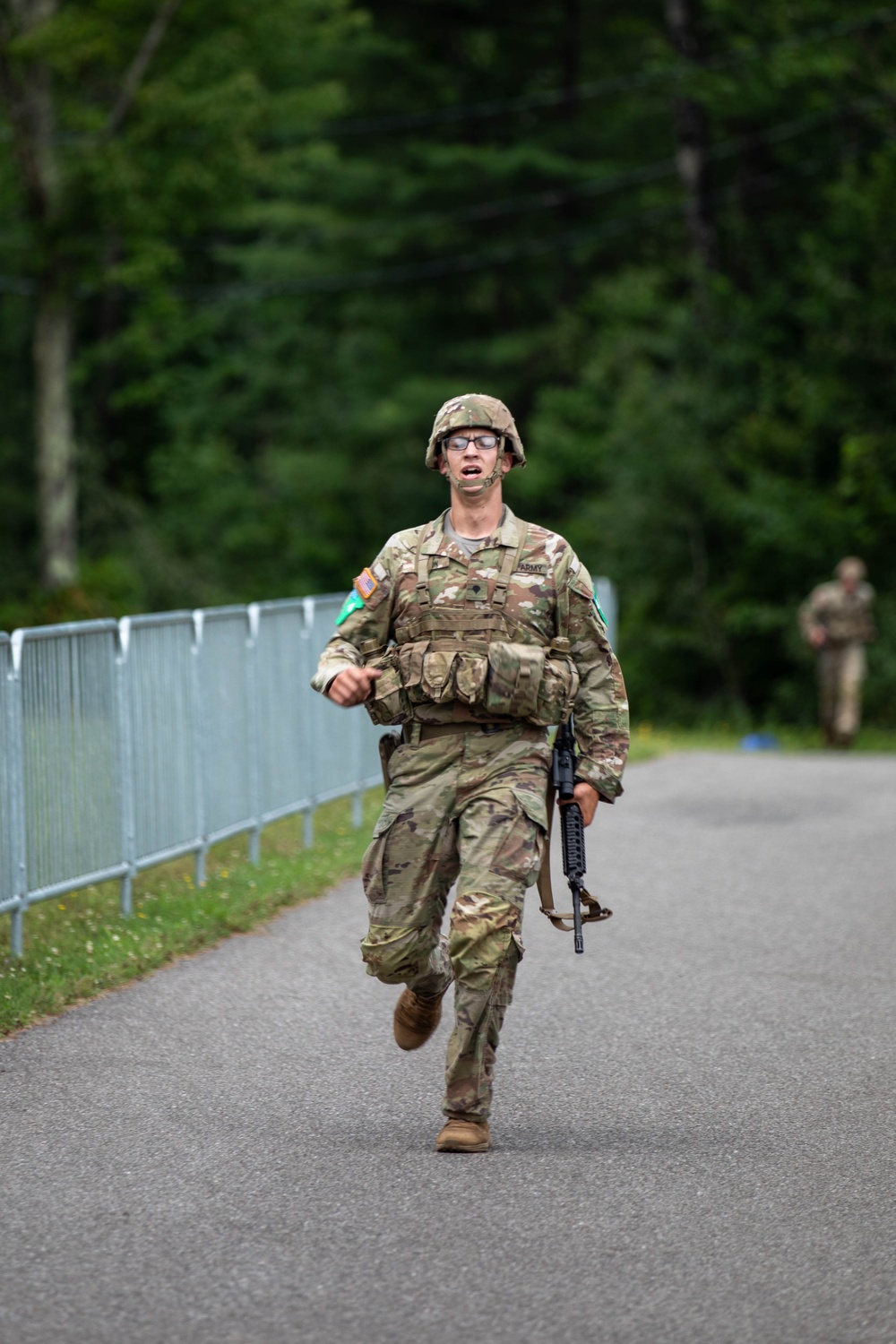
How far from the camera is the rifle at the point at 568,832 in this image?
5.76m

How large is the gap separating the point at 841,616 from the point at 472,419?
15993 millimetres

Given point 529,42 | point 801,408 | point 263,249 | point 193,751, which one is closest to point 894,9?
point 801,408

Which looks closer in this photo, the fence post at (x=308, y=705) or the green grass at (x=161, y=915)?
the green grass at (x=161, y=915)

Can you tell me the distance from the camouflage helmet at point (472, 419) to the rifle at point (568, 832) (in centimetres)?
85

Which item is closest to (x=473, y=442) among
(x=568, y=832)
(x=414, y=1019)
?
(x=568, y=832)

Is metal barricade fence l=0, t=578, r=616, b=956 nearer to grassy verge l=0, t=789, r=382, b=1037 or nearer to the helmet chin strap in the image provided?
grassy verge l=0, t=789, r=382, b=1037

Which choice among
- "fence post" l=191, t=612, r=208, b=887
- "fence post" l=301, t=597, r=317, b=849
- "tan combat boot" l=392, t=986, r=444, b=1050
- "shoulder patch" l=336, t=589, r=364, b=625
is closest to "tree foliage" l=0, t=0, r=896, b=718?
"fence post" l=301, t=597, r=317, b=849

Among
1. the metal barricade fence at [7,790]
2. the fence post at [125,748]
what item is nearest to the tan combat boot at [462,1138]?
the metal barricade fence at [7,790]

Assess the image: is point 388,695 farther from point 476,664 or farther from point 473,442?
point 473,442

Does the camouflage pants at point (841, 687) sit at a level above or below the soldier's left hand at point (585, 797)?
below

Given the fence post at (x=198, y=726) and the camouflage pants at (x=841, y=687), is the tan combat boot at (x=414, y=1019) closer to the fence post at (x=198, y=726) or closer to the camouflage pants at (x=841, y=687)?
the fence post at (x=198, y=726)

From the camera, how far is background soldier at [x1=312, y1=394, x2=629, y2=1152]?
5566 millimetres

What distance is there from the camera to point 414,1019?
6008 mm

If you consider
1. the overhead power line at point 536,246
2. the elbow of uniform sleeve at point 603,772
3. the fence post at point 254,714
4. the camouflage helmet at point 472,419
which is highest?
the overhead power line at point 536,246
